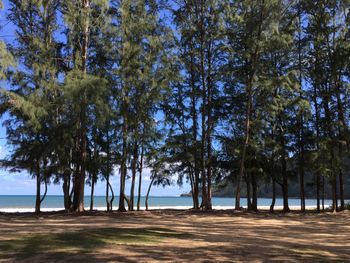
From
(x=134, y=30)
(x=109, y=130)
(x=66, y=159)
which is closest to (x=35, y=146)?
(x=66, y=159)

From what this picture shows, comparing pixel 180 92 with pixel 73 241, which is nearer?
pixel 73 241

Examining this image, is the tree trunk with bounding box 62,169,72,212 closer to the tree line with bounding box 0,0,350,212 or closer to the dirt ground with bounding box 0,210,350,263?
the tree line with bounding box 0,0,350,212

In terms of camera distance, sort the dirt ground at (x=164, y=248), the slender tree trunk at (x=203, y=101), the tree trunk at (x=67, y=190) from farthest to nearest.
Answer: the slender tree trunk at (x=203, y=101) < the tree trunk at (x=67, y=190) < the dirt ground at (x=164, y=248)

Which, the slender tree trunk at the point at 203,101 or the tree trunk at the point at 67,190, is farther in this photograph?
the slender tree trunk at the point at 203,101

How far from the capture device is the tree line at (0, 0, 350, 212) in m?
22.4

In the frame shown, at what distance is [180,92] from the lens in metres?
28.0

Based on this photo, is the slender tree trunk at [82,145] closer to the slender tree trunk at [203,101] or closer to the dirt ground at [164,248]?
the slender tree trunk at [203,101]

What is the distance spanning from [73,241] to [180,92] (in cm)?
1884

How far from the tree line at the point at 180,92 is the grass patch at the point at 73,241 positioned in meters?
9.66

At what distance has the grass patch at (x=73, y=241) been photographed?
8.78m

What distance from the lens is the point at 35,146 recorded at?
23266mm

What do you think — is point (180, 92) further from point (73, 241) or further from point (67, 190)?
point (73, 241)

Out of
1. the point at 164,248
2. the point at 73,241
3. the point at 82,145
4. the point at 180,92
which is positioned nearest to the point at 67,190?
the point at 82,145

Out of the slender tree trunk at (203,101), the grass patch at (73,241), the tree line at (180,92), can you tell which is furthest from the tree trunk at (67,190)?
the grass patch at (73,241)
